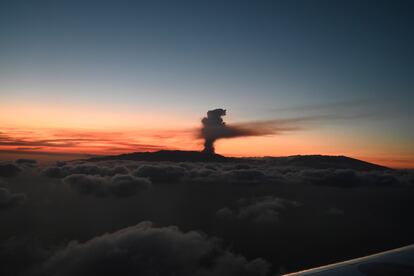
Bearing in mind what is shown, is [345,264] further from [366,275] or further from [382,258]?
[382,258]

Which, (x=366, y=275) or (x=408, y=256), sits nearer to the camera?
(x=366, y=275)

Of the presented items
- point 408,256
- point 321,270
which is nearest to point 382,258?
point 408,256

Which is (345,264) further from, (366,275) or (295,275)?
(295,275)

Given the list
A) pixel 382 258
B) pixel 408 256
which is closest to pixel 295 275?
pixel 382 258

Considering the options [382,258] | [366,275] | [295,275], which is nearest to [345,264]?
[366,275]

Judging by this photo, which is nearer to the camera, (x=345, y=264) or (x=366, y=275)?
(x=366, y=275)
